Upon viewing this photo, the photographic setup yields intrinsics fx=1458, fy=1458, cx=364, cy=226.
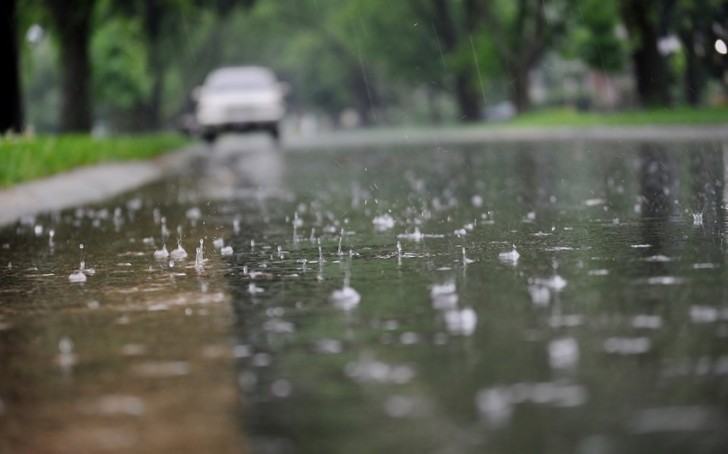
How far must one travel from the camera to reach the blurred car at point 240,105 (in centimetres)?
4253

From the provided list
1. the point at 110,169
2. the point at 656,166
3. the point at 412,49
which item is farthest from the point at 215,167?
the point at 412,49

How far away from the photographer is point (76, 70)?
3372 cm

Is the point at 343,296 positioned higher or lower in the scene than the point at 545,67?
lower

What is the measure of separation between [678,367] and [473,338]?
3.42 ft

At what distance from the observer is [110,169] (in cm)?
2586

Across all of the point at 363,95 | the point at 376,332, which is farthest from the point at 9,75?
the point at 363,95

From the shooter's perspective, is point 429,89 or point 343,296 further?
point 429,89

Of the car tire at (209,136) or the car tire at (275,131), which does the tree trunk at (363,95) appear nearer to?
the car tire at (275,131)

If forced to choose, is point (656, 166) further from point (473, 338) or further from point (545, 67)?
point (545, 67)

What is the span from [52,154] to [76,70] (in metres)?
12.5

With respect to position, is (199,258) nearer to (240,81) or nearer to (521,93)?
(240,81)

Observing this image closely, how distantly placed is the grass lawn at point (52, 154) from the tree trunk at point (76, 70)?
95.7 inches

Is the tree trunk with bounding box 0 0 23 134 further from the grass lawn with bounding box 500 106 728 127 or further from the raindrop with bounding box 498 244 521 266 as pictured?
the raindrop with bounding box 498 244 521 266

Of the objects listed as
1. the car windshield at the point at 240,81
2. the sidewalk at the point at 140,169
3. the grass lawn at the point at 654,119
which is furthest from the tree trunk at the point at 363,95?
the sidewalk at the point at 140,169
